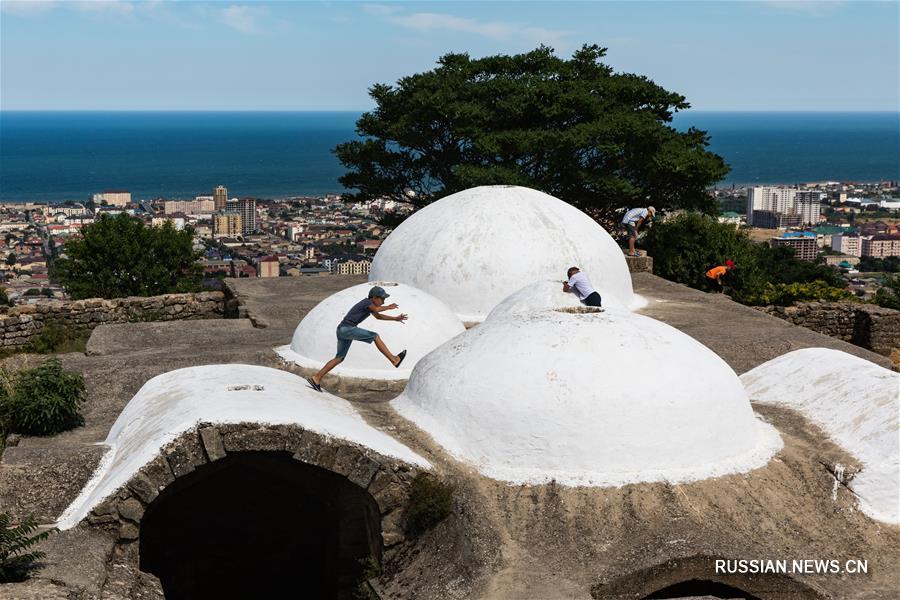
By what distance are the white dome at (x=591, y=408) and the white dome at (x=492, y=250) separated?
6.01m

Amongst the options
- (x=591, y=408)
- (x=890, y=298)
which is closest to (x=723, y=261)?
(x=890, y=298)

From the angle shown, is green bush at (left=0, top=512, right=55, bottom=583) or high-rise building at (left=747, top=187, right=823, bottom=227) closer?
green bush at (left=0, top=512, right=55, bottom=583)

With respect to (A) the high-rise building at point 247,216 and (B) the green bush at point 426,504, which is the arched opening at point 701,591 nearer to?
(B) the green bush at point 426,504

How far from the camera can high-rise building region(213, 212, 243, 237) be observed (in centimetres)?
5762

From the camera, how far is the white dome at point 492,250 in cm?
1655

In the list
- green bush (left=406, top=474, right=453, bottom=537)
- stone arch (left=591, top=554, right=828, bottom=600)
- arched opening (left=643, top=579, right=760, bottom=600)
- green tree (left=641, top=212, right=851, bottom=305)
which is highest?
green tree (left=641, top=212, right=851, bottom=305)

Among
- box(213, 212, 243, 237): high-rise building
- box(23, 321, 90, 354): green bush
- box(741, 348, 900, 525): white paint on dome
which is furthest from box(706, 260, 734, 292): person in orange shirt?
box(213, 212, 243, 237): high-rise building

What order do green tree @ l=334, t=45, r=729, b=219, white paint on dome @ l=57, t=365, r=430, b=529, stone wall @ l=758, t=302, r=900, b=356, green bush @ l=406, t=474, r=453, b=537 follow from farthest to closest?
green tree @ l=334, t=45, r=729, b=219, stone wall @ l=758, t=302, r=900, b=356, green bush @ l=406, t=474, r=453, b=537, white paint on dome @ l=57, t=365, r=430, b=529

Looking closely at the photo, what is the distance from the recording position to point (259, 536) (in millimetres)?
13195

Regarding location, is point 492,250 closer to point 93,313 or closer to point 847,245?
point 93,313

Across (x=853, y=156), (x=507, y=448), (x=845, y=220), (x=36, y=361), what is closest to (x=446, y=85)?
(x=36, y=361)

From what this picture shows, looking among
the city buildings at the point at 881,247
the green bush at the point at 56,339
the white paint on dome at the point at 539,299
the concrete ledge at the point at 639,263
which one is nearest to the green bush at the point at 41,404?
the white paint on dome at the point at 539,299

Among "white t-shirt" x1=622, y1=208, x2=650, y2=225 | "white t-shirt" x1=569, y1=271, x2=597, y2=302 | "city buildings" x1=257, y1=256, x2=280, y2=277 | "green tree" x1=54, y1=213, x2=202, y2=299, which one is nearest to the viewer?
"white t-shirt" x1=569, y1=271, x2=597, y2=302

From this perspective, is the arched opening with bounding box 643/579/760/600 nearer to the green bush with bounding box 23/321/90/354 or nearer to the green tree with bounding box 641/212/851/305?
the green bush with bounding box 23/321/90/354
